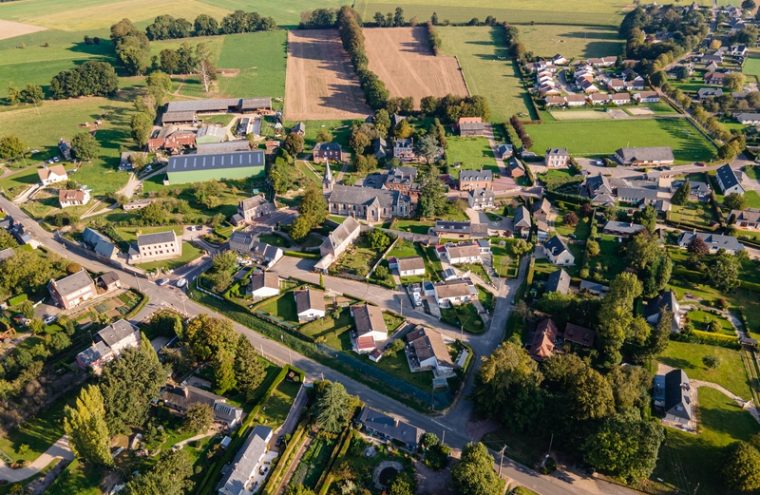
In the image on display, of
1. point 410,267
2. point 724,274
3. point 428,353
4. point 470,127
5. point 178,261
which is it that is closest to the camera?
point 428,353

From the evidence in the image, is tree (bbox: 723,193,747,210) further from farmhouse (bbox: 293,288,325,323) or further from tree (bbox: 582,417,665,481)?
farmhouse (bbox: 293,288,325,323)

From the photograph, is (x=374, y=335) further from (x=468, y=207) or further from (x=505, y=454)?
(x=468, y=207)

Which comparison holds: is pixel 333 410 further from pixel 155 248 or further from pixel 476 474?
pixel 155 248

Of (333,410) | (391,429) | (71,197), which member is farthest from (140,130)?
(391,429)

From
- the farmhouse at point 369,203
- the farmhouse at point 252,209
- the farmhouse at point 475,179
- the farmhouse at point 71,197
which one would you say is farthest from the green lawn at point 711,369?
the farmhouse at point 71,197

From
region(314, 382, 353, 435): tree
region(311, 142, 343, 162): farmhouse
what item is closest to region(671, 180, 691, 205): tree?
region(311, 142, 343, 162): farmhouse
